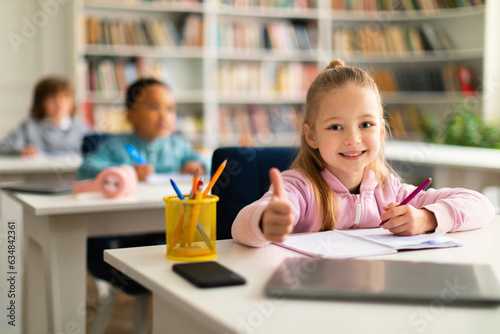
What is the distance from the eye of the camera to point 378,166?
1.50 meters

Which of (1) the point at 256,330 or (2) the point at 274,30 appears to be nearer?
(1) the point at 256,330

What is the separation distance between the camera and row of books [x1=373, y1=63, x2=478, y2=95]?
16.1ft

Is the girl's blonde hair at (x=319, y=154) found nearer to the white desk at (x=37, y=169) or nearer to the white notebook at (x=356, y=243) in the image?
the white notebook at (x=356, y=243)

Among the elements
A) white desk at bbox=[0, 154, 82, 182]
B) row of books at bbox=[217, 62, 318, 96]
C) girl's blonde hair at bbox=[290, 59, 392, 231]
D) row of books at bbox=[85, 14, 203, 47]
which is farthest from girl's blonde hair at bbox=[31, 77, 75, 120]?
girl's blonde hair at bbox=[290, 59, 392, 231]

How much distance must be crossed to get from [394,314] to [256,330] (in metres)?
0.19

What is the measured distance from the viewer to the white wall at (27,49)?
4836 millimetres

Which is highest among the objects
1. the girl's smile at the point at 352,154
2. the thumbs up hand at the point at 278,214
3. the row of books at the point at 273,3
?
the row of books at the point at 273,3

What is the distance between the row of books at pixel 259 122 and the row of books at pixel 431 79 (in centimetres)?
86

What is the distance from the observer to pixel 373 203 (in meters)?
1.47

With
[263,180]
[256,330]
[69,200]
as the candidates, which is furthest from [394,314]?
[69,200]

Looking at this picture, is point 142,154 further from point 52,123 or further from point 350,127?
point 52,123

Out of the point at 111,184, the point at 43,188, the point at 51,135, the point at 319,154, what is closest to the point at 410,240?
the point at 319,154

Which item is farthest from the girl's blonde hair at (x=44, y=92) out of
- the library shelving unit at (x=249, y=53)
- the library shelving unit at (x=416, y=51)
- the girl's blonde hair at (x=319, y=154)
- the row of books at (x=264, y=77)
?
the girl's blonde hair at (x=319, y=154)

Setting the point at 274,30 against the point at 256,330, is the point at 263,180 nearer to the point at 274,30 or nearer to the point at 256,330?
the point at 256,330
